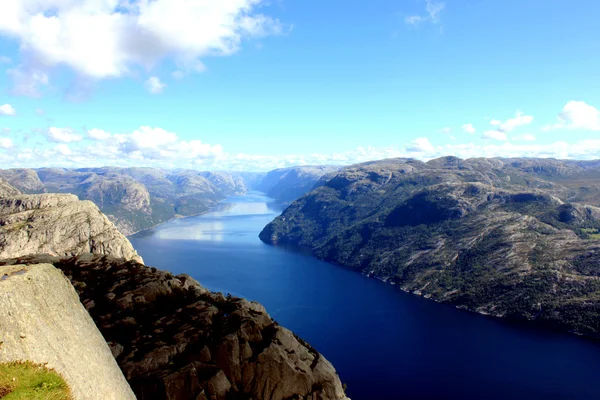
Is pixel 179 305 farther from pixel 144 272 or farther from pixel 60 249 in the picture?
pixel 60 249

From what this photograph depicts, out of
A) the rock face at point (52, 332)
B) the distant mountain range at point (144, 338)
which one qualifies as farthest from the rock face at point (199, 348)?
the rock face at point (52, 332)

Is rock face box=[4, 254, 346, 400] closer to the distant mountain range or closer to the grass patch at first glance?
the distant mountain range

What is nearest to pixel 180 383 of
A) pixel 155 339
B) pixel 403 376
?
pixel 155 339

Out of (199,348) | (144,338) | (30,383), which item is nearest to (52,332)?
(30,383)

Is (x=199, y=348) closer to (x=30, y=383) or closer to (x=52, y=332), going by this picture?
(x=52, y=332)

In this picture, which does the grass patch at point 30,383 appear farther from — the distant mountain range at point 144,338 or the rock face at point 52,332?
the rock face at point 52,332

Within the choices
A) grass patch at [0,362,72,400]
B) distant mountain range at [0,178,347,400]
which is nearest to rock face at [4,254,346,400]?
distant mountain range at [0,178,347,400]
